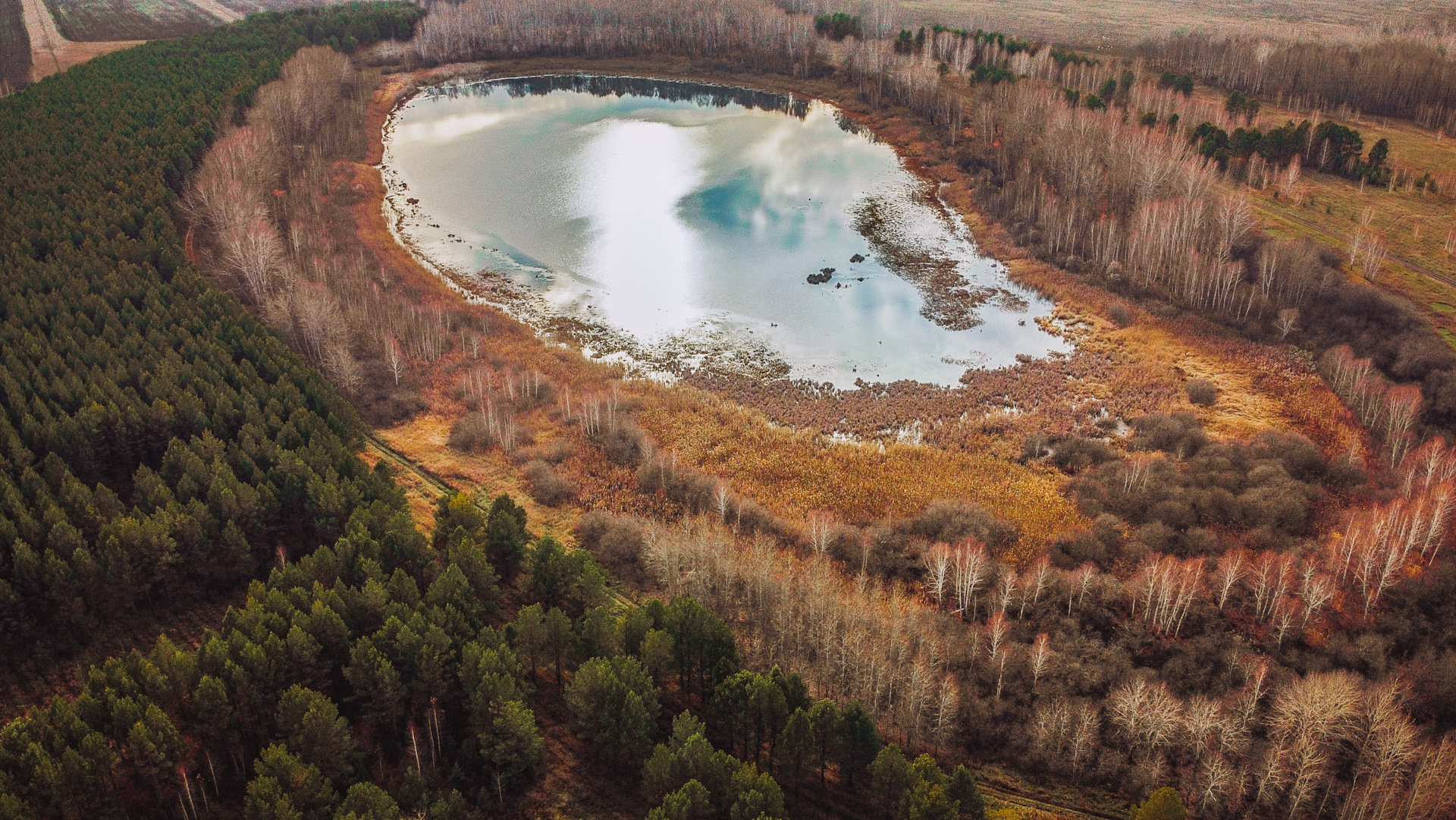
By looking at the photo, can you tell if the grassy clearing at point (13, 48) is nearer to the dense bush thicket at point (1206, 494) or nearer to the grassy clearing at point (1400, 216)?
the dense bush thicket at point (1206, 494)

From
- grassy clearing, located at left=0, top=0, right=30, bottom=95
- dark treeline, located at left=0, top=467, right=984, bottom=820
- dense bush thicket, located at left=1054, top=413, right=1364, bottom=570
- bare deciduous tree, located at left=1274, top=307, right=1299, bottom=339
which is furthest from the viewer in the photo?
grassy clearing, located at left=0, top=0, right=30, bottom=95

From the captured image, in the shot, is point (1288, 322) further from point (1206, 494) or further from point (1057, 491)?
point (1057, 491)

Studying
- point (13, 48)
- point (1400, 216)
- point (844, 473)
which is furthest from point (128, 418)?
point (13, 48)

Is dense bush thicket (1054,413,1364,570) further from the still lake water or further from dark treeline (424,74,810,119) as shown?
dark treeline (424,74,810,119)

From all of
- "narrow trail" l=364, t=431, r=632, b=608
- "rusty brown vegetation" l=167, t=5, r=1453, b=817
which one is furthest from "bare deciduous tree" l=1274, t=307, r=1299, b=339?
"narrow trail" l=364, t=431, r=632, b=608

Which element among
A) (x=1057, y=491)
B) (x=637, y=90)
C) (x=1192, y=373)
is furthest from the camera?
(x=637, y=90)

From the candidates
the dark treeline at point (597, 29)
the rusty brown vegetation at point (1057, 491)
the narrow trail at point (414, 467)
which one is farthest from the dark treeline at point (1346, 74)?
the narrow trail at point (414, 467)

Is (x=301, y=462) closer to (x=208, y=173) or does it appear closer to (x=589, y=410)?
(x=589, y=410)
